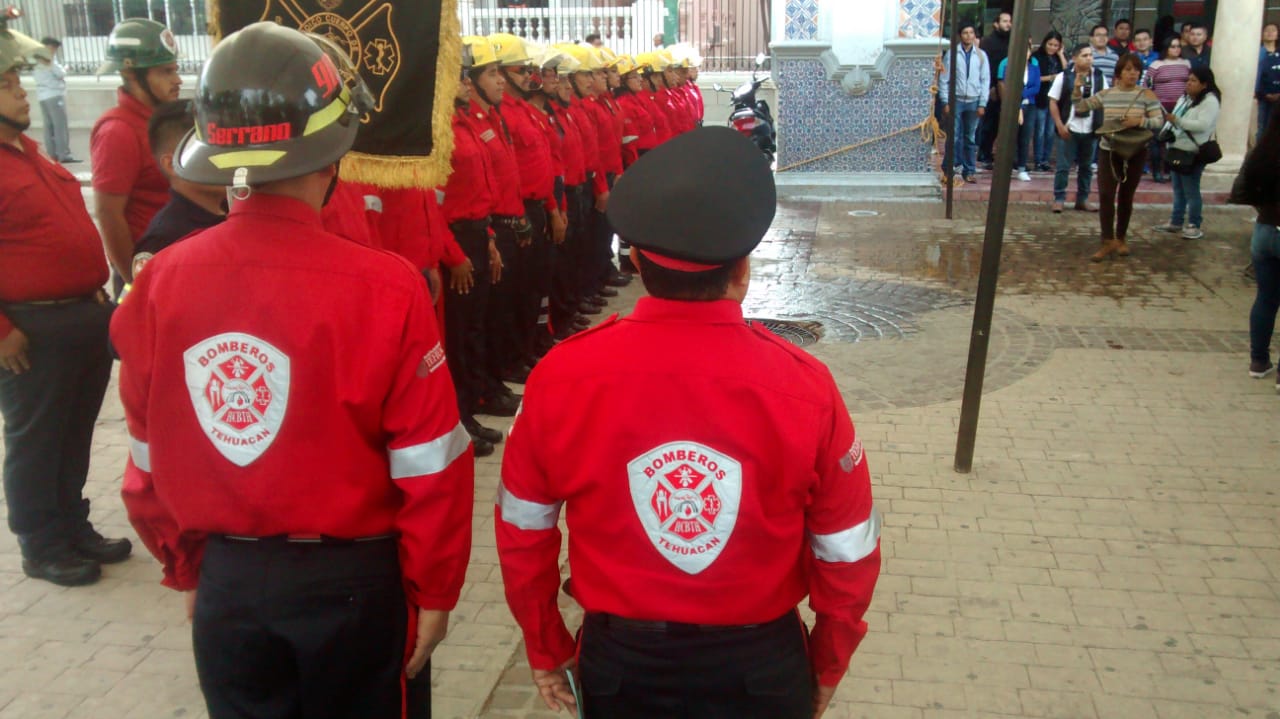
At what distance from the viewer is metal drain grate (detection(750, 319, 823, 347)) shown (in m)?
7.96

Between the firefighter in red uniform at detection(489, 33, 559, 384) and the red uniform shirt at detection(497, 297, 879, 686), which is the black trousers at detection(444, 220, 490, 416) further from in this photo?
the red uniform shirt at detection(497, 297, 879, 686)

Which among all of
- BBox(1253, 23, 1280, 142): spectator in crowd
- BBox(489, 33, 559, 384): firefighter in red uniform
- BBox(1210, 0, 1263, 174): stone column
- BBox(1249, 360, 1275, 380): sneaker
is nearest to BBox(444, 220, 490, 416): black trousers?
BBox(489, 33, 559, 384): firefighter in red uniform

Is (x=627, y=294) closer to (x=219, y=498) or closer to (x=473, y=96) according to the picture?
(x=473, y=96)

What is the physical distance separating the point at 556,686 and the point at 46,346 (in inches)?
116

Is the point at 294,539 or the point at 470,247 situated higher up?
the point at 294,539

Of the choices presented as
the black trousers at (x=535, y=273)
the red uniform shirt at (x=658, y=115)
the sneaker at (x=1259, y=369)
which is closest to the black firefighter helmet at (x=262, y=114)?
the black trousers at (x=535, y=273)

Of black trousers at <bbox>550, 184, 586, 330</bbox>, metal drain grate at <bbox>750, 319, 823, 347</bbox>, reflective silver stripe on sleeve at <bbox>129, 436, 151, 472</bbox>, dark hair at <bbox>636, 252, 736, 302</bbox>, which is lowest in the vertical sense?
metal drain grate at <bbox>750, 319, 823, 347</bbox>

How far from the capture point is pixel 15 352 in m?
4.16

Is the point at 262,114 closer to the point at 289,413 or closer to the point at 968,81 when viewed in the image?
the point at 289,413

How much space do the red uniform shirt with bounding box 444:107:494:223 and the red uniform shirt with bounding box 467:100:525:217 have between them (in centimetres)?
7

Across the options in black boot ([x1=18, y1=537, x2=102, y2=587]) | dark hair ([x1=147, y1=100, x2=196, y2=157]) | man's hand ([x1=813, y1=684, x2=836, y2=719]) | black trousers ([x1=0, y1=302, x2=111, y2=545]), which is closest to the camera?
man's hand ([x1=813, y1=684, x2=836, y2=719])

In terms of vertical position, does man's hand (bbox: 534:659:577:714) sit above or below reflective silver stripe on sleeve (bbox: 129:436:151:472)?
below

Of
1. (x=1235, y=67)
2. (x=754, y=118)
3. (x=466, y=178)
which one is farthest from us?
(x=754, y=118)

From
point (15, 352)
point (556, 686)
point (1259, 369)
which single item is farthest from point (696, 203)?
point (1259, 369)
